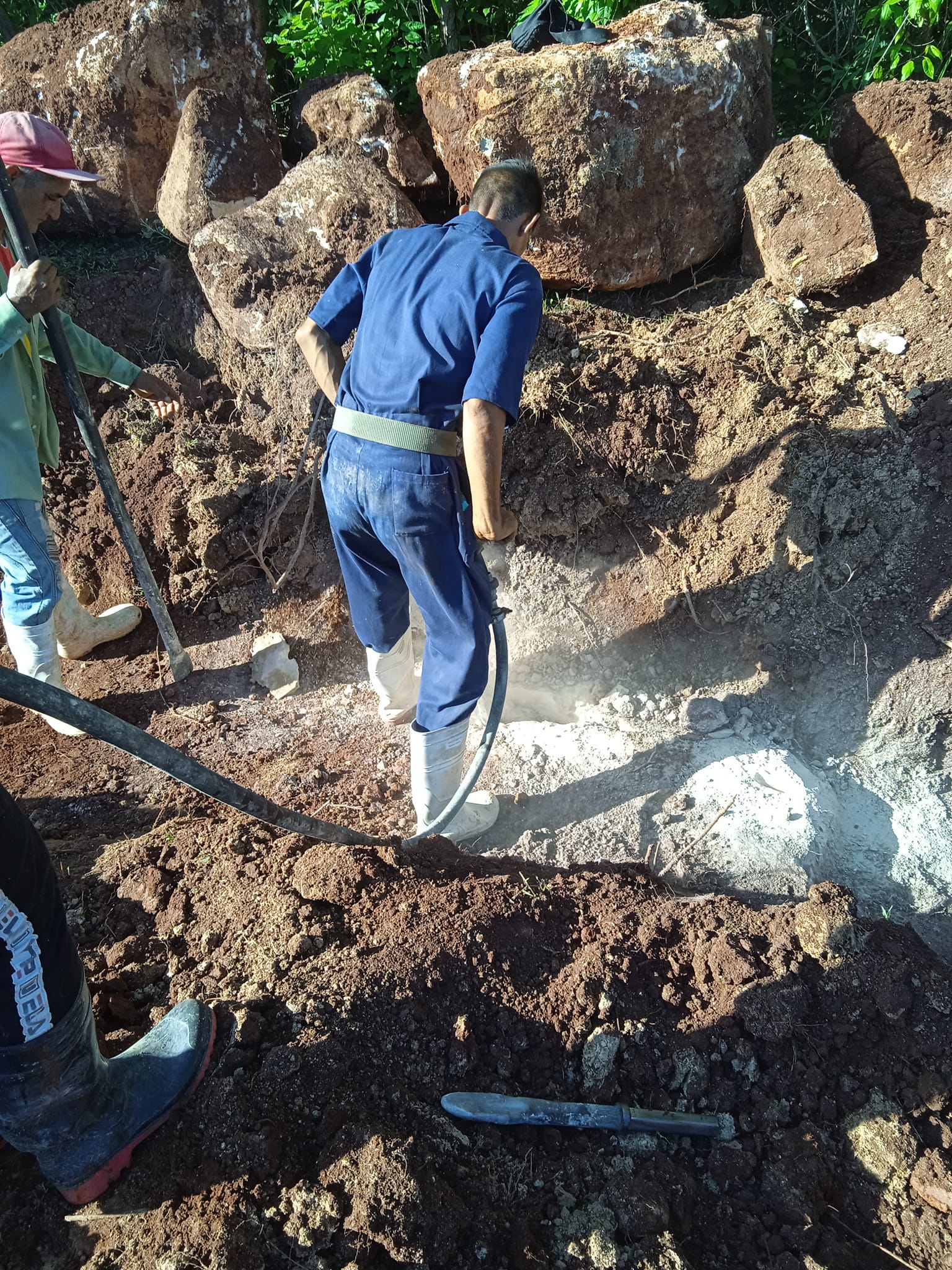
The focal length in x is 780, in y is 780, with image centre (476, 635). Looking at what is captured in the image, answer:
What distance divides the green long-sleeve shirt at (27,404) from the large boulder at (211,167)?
176cm

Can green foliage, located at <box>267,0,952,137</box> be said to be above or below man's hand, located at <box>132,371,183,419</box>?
above

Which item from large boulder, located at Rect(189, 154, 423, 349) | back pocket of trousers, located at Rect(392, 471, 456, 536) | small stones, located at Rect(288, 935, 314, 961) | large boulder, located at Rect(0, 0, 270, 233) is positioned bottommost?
small stones, located at Rect(288, 935, 314, 961)

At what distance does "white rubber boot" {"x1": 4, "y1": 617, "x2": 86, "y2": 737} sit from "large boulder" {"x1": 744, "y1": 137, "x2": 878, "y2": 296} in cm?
402

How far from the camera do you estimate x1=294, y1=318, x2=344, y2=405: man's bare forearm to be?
2967 millimetres

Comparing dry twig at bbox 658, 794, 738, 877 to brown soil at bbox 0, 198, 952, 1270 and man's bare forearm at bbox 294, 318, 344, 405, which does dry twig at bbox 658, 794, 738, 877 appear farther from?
man's bare forearm at bbox 294, 318, 344, 405

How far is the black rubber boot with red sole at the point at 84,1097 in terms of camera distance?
1610 millimetres

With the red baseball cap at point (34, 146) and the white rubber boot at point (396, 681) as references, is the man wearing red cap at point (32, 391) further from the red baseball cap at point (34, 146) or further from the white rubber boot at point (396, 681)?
the white rubber boot at point (396, 681)

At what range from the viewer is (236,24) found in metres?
4.93

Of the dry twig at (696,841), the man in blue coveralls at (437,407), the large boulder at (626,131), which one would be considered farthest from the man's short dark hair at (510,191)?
the dry twig at (696,841)

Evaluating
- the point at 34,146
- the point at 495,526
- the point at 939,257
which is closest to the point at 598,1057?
the point at 495,526

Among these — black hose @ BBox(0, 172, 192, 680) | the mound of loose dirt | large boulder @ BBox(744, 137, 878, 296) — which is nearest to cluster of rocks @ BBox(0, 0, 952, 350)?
large boulder @ BBox(744, 137, 878, 296)

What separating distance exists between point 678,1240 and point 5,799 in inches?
72.5

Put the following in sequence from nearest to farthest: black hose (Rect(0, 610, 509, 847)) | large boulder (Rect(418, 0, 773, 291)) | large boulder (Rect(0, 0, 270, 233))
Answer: black hose (Rect(0, 610, 509, 847)), large boulder (Rect(418, 0, 773, 291)), large boulder (Rect(0, 0, 270, 233))

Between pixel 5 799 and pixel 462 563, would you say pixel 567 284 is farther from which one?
pixel 5 799
